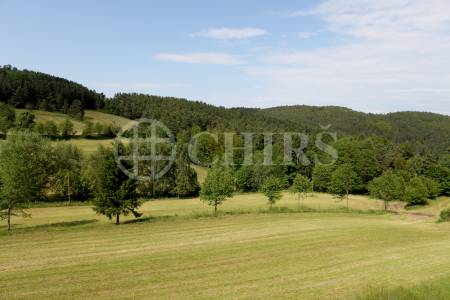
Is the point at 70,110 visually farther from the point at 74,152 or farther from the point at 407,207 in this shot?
the point at 407,207

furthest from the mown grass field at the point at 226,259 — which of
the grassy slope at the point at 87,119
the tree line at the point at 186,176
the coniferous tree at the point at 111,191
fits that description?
the grassy slope at the point at 87,119

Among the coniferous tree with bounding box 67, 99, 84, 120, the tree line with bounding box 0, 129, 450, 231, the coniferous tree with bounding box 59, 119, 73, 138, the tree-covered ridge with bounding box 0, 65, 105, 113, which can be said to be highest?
the tree-covered ridge with bounding box 0, 65, 105, 113

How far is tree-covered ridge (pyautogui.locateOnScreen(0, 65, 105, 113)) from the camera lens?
438 feet

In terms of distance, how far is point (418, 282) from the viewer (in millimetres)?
21609

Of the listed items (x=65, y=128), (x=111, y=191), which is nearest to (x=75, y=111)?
(x=65, y=128)

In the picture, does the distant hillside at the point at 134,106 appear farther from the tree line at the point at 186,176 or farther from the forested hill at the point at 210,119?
the tree line at the point at 186,176

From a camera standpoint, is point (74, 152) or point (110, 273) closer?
point (110, 273)

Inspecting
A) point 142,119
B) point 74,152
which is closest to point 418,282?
point 74,152

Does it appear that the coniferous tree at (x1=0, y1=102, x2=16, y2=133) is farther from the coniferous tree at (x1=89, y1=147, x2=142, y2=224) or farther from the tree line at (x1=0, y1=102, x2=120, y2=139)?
the coniferous tree at (x1=89, y1=147, x2=142, y2=224)

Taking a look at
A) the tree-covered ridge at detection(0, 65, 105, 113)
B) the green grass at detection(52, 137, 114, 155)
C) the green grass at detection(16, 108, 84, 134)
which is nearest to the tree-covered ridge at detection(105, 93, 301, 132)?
the tree-covered ridge at detection(0, 65, 105, 113)

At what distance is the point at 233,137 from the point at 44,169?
64.3m

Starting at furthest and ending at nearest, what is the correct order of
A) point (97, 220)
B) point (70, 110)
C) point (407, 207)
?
point (70, 110) < point (407, 207) < point (97, 220)

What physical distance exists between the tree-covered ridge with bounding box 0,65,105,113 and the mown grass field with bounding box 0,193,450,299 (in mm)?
100955

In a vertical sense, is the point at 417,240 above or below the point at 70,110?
below
